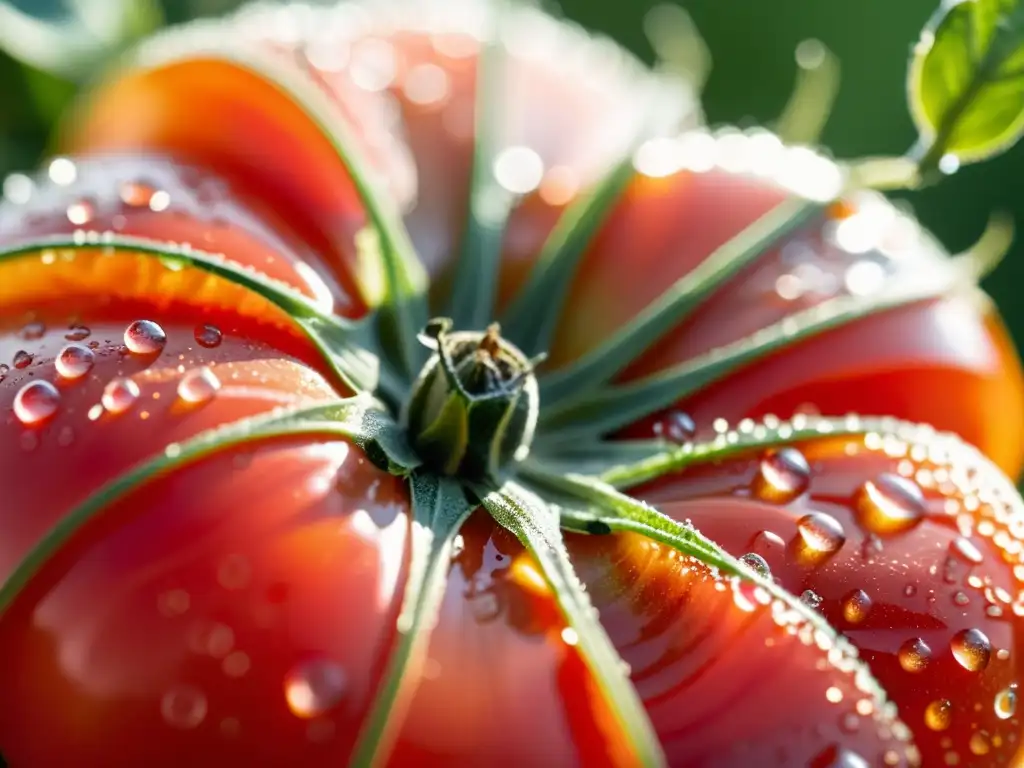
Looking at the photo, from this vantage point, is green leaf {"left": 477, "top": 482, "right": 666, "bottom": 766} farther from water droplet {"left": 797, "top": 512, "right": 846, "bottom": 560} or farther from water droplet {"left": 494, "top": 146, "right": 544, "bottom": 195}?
water droplet {"left": 494, "top": 146, "right": 544, "bottom": 195}

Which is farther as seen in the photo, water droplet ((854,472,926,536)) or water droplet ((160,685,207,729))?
water droplet ((854,472,926,536))

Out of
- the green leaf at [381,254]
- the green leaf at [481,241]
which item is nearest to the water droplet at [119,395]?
the green leaf at [381,254]

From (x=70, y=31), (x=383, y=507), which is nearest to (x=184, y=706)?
(x=383, y=507)

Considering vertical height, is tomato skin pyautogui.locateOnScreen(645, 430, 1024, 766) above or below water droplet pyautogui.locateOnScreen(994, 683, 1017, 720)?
above

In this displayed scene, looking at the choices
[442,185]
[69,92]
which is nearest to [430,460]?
[442,185]

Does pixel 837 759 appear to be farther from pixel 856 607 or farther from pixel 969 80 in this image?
pixel 969 80

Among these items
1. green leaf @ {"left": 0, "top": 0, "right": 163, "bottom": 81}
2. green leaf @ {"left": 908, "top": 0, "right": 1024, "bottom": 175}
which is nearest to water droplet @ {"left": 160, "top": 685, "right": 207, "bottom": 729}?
green leaf @ {"left": 908, "top": 0, "right": 1024, "bottom": 175}

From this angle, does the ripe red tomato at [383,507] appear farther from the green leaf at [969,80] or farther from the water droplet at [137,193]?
the green leaf at [969,80]
